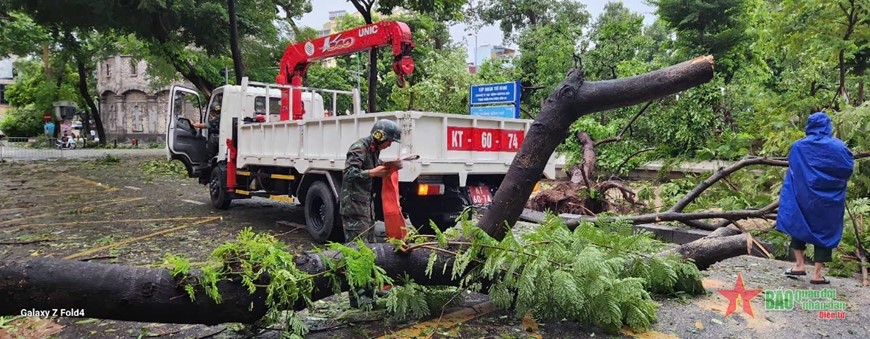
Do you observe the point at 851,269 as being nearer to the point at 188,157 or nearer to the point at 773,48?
the point at 773,48

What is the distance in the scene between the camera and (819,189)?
4.79 meters

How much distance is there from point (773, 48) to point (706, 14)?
6081 millimetres

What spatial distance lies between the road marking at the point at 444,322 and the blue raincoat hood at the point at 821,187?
2.80m

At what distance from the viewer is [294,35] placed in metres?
20.7

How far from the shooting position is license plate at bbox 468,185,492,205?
6.50m

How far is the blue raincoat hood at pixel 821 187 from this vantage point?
15.6ft

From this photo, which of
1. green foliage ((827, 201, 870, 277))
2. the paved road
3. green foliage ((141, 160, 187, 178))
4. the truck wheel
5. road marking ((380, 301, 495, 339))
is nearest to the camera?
road marking ((380, 301, 495, 339))

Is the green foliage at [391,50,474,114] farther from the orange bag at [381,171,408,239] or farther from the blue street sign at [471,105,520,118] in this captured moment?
the orange bag at [381,171,408,239]

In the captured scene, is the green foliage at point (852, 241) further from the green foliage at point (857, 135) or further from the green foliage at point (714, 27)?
the green foliage at point (714, 27)

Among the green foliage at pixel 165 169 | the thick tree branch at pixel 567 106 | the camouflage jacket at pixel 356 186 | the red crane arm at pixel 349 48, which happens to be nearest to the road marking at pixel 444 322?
the thick tree branch at pixel 567 106

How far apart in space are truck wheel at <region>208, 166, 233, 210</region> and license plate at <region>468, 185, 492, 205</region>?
187 inches

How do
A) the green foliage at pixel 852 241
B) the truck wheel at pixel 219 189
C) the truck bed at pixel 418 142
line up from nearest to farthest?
the green foliage at pixel 852 241 < the truck bed at pixel 418 142 < the truck wheel at pixel 219 189

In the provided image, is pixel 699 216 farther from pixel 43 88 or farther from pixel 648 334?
pixel 43 88

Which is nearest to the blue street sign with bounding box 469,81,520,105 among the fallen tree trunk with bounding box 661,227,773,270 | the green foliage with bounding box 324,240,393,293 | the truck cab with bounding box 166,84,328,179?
the truck cab with bounding box 166,84,328,179
